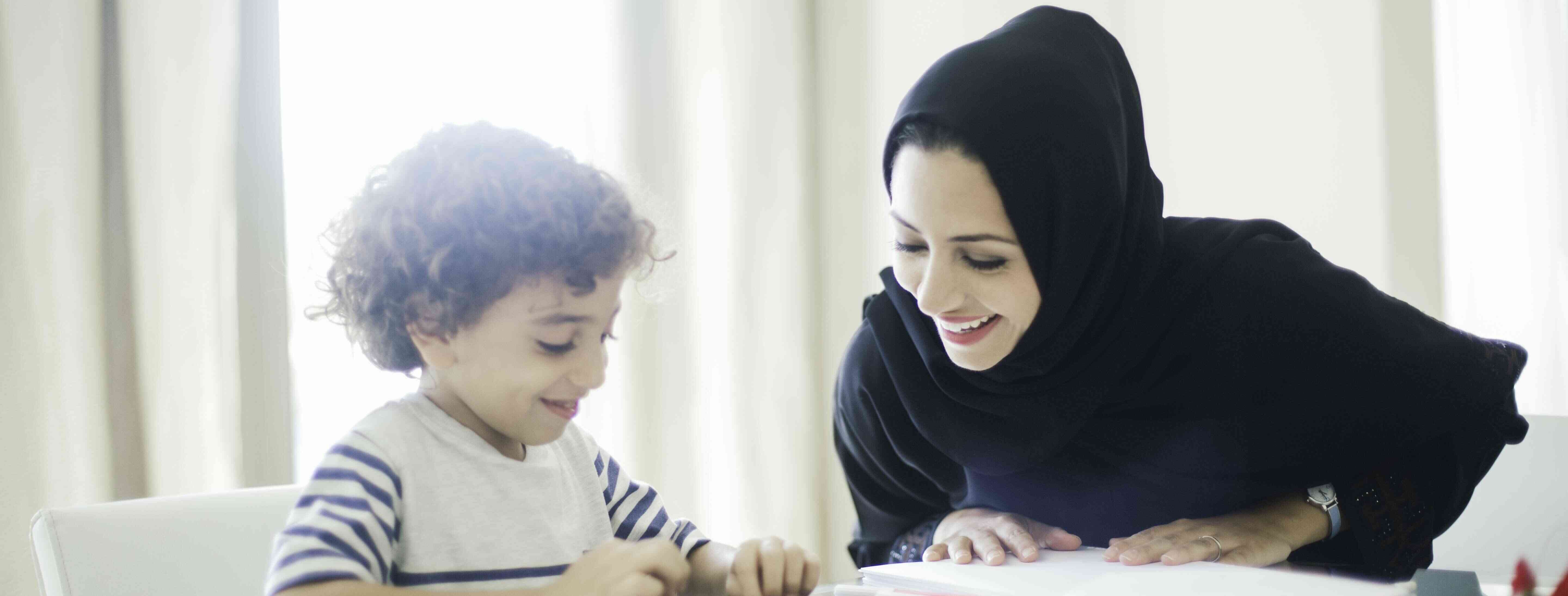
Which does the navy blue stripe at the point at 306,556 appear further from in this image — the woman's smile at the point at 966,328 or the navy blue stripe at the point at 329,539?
the woman's smile at the point at 966,328

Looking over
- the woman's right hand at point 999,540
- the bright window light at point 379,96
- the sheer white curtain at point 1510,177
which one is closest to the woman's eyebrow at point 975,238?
the woman's right hand at point 999,540

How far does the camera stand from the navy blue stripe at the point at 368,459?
0.69 m

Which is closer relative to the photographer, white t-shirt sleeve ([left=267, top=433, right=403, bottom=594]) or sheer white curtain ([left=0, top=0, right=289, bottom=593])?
white t-shirt sleeve ([left=267, top=433, right=403, bottom=594])

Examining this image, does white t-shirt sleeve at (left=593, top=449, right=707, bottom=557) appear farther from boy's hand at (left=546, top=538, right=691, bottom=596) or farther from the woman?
the woman

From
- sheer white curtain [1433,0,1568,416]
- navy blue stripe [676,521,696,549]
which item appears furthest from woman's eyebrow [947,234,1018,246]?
sheer white curtain [1433,0,1568,416]

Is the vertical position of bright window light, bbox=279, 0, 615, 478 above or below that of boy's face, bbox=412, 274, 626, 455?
above

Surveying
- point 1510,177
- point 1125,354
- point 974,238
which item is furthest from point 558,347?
point 1510,177

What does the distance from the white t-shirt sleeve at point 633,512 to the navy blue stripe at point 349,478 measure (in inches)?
9.1

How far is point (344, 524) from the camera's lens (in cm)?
65

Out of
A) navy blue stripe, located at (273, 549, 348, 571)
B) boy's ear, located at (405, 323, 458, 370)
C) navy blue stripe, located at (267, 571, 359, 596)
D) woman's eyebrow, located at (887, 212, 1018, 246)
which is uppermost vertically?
woman's eyebrow, located at (887, 212, 1018, 246)

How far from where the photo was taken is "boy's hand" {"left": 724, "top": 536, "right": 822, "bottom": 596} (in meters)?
0.77

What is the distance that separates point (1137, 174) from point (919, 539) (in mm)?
544

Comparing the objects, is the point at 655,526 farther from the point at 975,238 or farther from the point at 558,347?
the point at 975,238

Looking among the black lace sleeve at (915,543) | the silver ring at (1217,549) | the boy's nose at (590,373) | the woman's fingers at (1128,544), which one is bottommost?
the black lace sleeve at (915,543)
